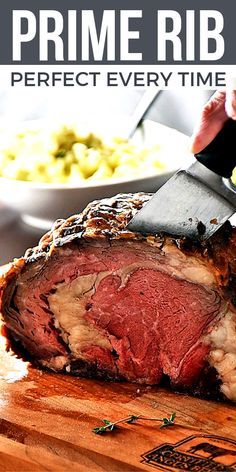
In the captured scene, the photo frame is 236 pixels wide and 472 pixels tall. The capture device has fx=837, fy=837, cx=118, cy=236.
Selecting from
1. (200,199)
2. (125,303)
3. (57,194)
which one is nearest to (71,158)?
(57,194)

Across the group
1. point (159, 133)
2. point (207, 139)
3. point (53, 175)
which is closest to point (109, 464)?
point (207, 139)

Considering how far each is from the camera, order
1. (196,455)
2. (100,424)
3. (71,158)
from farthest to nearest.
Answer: (71,158) → (100,424) → (196,455)

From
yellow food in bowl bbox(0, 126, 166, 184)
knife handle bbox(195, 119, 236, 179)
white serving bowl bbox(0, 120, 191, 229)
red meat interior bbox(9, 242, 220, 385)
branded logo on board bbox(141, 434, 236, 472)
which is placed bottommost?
branded logo on board bbox(141, 434, 236, 472)

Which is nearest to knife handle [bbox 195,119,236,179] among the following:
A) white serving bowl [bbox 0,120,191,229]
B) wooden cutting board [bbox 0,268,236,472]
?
wooden cutting board [bbox 0,268,236,472]

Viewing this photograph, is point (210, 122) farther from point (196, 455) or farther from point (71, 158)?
point (71, 158)

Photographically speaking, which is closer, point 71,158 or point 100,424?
point 100,424

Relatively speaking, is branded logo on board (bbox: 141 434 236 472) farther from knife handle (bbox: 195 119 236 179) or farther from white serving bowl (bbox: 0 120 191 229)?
white serving bowl (bbox: 0 120 191 229)

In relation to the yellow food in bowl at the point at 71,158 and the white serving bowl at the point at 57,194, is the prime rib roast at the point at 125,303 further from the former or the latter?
the yellow food in bowl at the point at 71,158
